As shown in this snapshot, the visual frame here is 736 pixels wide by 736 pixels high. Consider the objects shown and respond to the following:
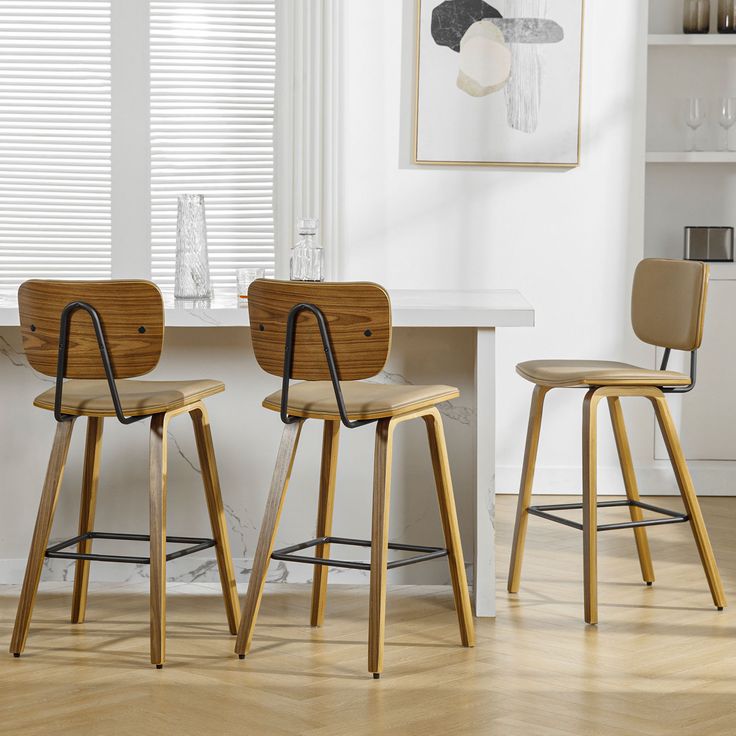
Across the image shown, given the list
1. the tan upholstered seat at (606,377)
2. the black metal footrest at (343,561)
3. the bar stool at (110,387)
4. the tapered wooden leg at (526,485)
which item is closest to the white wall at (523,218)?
the tapered wooden leg at (526,485)

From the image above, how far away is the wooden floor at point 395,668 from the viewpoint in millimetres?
2479

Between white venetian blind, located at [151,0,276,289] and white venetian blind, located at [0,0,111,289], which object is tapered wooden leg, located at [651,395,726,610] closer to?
white venetian blind, located at [151,0,276,289]

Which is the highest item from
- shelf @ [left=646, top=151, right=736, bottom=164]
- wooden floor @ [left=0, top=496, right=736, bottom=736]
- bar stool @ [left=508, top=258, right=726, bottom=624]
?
shelf @ [left=646, top=151, right=736, bottom=164]

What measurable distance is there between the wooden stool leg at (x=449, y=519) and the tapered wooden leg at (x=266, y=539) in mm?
349

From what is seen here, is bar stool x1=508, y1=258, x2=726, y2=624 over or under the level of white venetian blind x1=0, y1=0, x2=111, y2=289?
under

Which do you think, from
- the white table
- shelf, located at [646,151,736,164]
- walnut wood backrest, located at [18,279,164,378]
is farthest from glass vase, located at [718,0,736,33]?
walnut wood backrest, located at [18,279,164,378]

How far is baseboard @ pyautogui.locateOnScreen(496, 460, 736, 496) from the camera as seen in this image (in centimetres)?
494

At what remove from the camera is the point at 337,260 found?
5078 mm

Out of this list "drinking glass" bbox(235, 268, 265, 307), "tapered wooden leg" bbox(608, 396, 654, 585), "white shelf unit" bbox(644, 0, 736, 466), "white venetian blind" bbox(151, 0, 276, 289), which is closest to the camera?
"drinking glass" bbox(235, 268, 265, 307)

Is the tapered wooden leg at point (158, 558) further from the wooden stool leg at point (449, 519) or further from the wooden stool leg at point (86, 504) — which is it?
the wooden stool leg at point (449, 519)

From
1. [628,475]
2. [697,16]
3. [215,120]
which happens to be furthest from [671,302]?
[215,120]

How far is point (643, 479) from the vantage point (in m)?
→ 5.00

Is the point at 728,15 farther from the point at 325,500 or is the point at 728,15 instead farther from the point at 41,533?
the point at 41,533

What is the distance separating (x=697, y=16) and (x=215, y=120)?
2209mm
